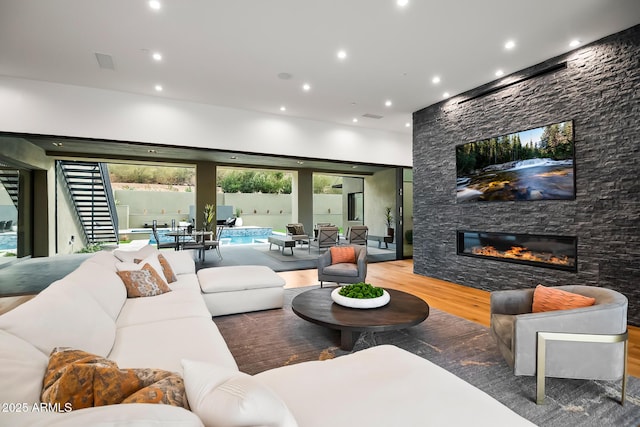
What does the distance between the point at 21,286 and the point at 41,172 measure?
3.60 meters

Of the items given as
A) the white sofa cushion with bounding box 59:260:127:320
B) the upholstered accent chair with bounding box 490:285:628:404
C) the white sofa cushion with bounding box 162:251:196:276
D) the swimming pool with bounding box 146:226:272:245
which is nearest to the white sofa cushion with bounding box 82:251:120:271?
the white sofa cushion with bounding box 59:260:127:320

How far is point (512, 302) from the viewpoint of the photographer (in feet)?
9.53

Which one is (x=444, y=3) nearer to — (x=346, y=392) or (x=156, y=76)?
(x=346, y=392)

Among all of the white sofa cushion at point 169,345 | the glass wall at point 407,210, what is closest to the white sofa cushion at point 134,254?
the white sofa cushion at point 169,345

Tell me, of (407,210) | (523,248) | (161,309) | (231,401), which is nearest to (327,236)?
(407,210)

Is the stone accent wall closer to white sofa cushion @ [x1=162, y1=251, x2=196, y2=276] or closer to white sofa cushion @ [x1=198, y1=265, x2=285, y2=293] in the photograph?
white sofa cushion @ [x1=198, y1=265, x2=285, y2=293]

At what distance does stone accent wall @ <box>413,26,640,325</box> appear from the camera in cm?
368

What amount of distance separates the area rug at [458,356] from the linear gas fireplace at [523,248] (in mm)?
1689

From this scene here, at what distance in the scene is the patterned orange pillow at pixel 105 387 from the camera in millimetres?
990

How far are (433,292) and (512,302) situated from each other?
2359 mm

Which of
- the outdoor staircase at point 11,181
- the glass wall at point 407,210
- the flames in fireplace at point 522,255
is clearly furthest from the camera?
the glass wall at point 407,210

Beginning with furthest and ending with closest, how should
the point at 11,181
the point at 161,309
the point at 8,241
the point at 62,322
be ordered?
1. the point at 11,181
2. the point at 8,241
3. the point at 161,309
4. the point at 62,322

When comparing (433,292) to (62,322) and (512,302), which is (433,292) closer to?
(512,302)

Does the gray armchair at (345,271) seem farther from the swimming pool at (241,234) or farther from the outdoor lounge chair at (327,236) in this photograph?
the swimming pool at (241,234)
